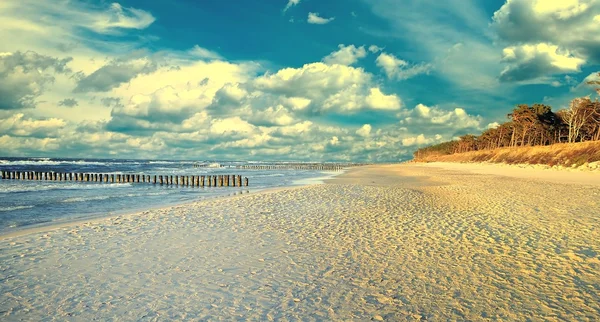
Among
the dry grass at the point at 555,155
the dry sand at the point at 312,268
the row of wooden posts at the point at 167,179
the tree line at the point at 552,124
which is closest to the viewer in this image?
the dry sand at the point at 312,268

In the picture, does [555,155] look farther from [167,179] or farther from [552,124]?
[167,179]

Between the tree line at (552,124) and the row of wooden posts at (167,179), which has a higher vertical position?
the tree line at (552,124)

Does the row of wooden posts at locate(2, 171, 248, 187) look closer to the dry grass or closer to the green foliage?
the dry grass

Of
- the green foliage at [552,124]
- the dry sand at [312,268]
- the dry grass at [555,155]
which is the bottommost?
the dry sand at [312,268]

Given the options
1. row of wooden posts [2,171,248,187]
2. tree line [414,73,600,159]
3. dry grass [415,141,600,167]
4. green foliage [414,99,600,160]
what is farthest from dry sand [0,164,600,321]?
green foliage [414,99,600,160]

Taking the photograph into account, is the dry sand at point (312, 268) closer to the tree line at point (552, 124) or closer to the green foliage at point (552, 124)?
the tree line at point (552, 124)

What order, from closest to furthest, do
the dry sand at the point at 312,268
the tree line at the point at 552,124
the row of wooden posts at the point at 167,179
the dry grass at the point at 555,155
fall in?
the dry sand at the point at 312,268 → the row of wooden posts at the point at 167,179 → the dry grass at the point at 555,155 → the tree line at the point at 552,124

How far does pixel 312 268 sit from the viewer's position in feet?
23.7

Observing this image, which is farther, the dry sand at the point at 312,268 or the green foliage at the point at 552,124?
the green foliage at the point at 552,124

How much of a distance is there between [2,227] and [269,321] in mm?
12918

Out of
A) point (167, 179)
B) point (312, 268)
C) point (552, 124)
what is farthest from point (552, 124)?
point (312, 268)

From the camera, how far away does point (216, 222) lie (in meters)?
12.5

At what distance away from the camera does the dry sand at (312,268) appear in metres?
5.29

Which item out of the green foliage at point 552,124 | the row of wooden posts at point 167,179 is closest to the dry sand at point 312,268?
the row of wooden posts at point 167,179
